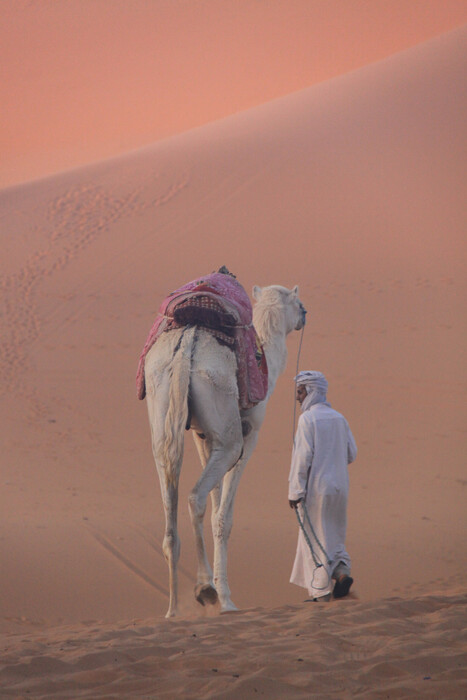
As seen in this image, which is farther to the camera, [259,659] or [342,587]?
[342,587]

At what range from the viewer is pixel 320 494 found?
7.27 metres

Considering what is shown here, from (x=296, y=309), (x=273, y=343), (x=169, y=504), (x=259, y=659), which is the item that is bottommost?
(x=259, y=659)

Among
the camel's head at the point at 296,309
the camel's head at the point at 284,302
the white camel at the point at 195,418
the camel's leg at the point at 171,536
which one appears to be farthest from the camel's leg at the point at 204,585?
the camel's head at the point at 296,309

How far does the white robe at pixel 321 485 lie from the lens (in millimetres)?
7258

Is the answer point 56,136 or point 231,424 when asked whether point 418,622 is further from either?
point 56,136

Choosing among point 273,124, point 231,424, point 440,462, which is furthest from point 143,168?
point 231,424

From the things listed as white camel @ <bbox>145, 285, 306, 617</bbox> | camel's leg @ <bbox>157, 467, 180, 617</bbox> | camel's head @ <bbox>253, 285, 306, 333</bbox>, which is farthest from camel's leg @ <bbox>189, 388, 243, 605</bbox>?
camel's head @ <bbox>253, 285, 306, 333</bbox>

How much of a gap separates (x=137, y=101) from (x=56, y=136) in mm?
9032

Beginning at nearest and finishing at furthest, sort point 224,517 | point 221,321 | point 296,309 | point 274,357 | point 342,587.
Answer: point 221,321 → point 342,587 → point 224,517 → point 274,357 → point 296,309

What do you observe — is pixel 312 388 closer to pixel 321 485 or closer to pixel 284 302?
pixel 321 485

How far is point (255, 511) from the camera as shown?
12016 millimetres

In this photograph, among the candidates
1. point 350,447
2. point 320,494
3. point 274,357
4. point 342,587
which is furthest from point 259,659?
point 274,357

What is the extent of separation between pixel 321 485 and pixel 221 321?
174cm

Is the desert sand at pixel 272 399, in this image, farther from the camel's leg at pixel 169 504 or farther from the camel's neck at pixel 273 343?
the camel's neck at pixel 273 343
